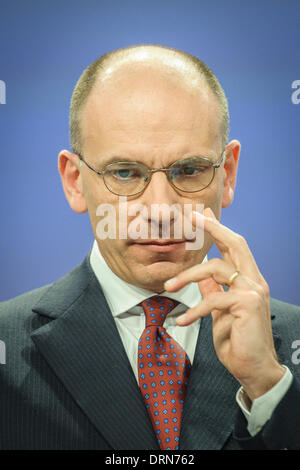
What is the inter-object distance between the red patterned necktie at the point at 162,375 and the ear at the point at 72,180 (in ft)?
1.29

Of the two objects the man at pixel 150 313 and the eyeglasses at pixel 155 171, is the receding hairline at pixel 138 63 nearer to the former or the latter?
the man at pixel 150 313

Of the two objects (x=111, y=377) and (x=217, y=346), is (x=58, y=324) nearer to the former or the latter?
(x=111, y=377)

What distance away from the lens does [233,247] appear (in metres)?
1.49

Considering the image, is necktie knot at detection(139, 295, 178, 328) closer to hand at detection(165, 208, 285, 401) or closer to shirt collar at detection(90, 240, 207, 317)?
shirt collar at detection(90, 240, 207, 317)

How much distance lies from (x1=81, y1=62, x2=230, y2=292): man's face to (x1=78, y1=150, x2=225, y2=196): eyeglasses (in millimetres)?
16

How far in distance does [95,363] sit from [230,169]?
774 mm

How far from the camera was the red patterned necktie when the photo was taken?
62.1 inches

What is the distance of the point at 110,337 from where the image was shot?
170 centimetres

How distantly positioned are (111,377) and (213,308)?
393 millimetres

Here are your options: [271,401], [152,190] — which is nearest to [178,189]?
[152,190]

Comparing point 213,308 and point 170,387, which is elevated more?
point 213,308

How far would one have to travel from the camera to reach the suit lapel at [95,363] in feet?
5.08

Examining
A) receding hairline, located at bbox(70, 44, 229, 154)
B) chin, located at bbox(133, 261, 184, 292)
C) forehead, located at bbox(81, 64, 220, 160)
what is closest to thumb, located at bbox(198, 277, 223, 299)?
chin, located at bbox(133, 261, 184, 292)

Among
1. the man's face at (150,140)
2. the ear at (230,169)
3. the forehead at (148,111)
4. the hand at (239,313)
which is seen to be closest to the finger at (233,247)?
the hand at (239,313)
